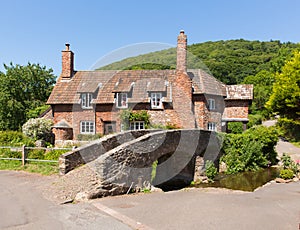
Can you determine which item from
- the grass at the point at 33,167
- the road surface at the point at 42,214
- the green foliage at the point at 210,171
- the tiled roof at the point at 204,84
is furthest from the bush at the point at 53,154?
the tiled roof at the point at 204,84

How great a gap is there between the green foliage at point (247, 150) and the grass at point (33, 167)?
1197 cm

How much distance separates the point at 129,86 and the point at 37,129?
340 inches

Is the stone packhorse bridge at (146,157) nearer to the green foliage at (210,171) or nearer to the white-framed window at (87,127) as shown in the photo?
the green foliage at (210,171)

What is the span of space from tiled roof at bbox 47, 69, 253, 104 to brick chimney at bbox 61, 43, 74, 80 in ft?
1.59

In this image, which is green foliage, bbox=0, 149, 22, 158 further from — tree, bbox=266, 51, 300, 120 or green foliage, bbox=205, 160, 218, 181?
tree, bbox=266, 51, 300, 120

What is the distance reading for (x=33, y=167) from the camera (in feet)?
45.6

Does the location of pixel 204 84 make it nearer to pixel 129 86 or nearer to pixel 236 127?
pixel 236 127

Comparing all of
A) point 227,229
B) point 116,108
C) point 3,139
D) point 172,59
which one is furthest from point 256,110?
point 227,229

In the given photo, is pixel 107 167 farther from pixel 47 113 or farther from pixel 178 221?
pixel 47 113

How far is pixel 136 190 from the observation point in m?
11.1

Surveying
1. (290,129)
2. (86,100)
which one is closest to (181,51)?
(86,100)

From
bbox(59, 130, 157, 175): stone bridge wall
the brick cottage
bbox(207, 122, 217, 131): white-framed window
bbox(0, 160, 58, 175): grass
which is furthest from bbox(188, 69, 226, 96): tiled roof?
bbox(0, 160, 58, 175): grass

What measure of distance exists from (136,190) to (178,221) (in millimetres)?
3983

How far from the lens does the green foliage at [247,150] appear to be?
749 inches
